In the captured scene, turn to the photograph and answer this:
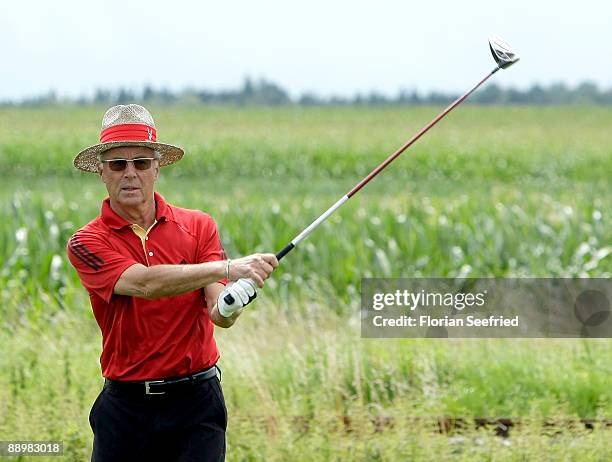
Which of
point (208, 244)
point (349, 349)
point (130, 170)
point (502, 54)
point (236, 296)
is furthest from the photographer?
point (349, 349)

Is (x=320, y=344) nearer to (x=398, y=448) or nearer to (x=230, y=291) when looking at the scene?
(x=398, y=448)

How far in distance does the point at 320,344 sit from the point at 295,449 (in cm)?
216

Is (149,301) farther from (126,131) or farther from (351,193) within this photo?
(351,193)

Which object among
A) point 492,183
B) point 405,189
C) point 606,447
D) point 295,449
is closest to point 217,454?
point 295,449

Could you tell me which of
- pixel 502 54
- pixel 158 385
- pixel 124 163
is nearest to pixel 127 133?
pixel 124 163

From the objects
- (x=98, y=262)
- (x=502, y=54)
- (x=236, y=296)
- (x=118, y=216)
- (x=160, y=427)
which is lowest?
(x=160, y=427)

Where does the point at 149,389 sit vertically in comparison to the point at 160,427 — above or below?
above

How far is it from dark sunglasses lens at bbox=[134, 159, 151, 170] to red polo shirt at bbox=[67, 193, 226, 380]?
0.54 feet

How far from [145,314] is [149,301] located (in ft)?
0.17

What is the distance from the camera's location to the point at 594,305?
11938mm

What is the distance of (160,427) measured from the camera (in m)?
4.49

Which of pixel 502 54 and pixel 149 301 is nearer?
pixel 149 301

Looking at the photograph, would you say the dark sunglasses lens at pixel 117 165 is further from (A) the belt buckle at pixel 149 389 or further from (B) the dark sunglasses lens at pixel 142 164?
(A) the belt buckle at pixel 149 389

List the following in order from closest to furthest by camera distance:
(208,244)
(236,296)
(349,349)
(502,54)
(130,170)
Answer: (236,296), (130,170), (208,244), (502,54), (349,349)
